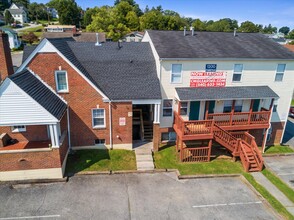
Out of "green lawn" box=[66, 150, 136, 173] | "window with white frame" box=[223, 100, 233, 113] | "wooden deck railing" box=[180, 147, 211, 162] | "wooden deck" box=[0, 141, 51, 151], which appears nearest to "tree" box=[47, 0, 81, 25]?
"wooden deck" box=[0, 141, 51, 151]

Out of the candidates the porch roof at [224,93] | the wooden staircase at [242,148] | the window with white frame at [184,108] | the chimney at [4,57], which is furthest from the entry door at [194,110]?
the chimney at [4,57]

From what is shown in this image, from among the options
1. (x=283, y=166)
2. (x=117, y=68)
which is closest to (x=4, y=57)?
(x=117, y=68)

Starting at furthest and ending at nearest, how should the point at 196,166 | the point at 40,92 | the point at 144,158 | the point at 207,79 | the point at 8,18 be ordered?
1. the point at 8,18
2. the point at 207,79
3. the point at 144,158
4. the point at 196,166
5. the point at 40,92

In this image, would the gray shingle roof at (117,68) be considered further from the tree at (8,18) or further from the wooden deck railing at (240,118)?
the tree at (8,18)

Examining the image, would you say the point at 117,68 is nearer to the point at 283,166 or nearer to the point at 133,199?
the point at 133,199

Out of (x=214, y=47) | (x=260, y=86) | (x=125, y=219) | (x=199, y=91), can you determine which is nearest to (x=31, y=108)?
(x=125, y=219)

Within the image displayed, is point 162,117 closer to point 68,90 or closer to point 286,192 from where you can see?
point 68,90
